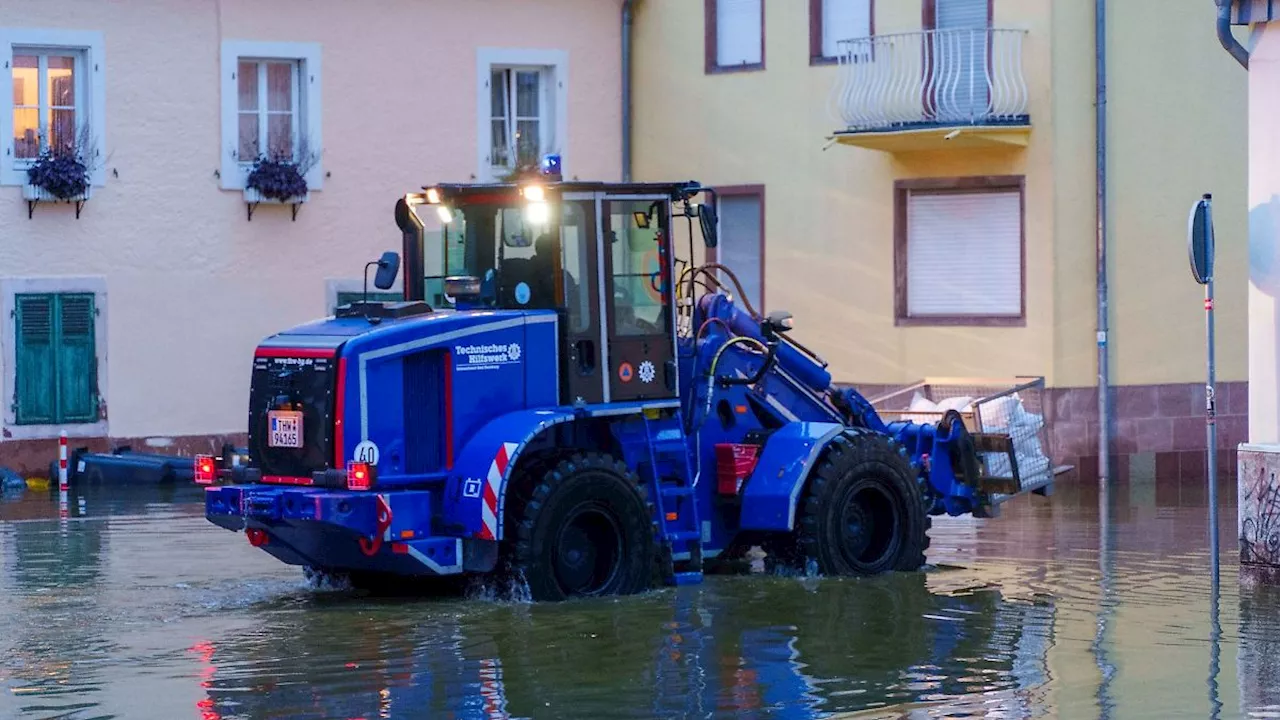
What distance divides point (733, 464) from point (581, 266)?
180 centimetres

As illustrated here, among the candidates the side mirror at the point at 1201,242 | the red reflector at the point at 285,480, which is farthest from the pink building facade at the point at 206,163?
the side mirror at the point at 1201,242

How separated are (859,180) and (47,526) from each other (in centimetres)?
1046

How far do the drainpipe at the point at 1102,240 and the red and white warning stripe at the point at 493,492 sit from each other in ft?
40.6

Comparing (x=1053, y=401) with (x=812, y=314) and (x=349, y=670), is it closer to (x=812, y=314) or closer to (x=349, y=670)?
(x=812, y=314)

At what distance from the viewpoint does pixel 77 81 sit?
24891 millimetres

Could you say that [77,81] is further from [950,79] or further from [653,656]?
[653,656]

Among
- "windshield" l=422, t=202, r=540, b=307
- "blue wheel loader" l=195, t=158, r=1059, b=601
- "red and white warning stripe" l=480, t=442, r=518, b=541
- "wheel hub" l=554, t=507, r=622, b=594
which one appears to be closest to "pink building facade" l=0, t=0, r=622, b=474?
"blue wheel loader" l=195, t=158, r=1059, b=601

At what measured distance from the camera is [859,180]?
26.2m

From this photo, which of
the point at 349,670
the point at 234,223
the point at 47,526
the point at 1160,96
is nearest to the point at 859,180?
the point at 1160,96

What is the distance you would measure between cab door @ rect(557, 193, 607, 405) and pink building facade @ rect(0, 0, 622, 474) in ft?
37.3

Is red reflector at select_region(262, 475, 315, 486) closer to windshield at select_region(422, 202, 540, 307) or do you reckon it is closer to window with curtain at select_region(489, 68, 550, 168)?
windshield at select_region(422, 202, 540, 307)

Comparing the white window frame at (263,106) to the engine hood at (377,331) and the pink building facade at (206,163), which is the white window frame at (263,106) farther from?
the engine hood at (377,331)

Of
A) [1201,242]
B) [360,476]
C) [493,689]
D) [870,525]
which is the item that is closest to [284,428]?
[360,476]

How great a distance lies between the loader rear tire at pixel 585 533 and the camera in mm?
13859
